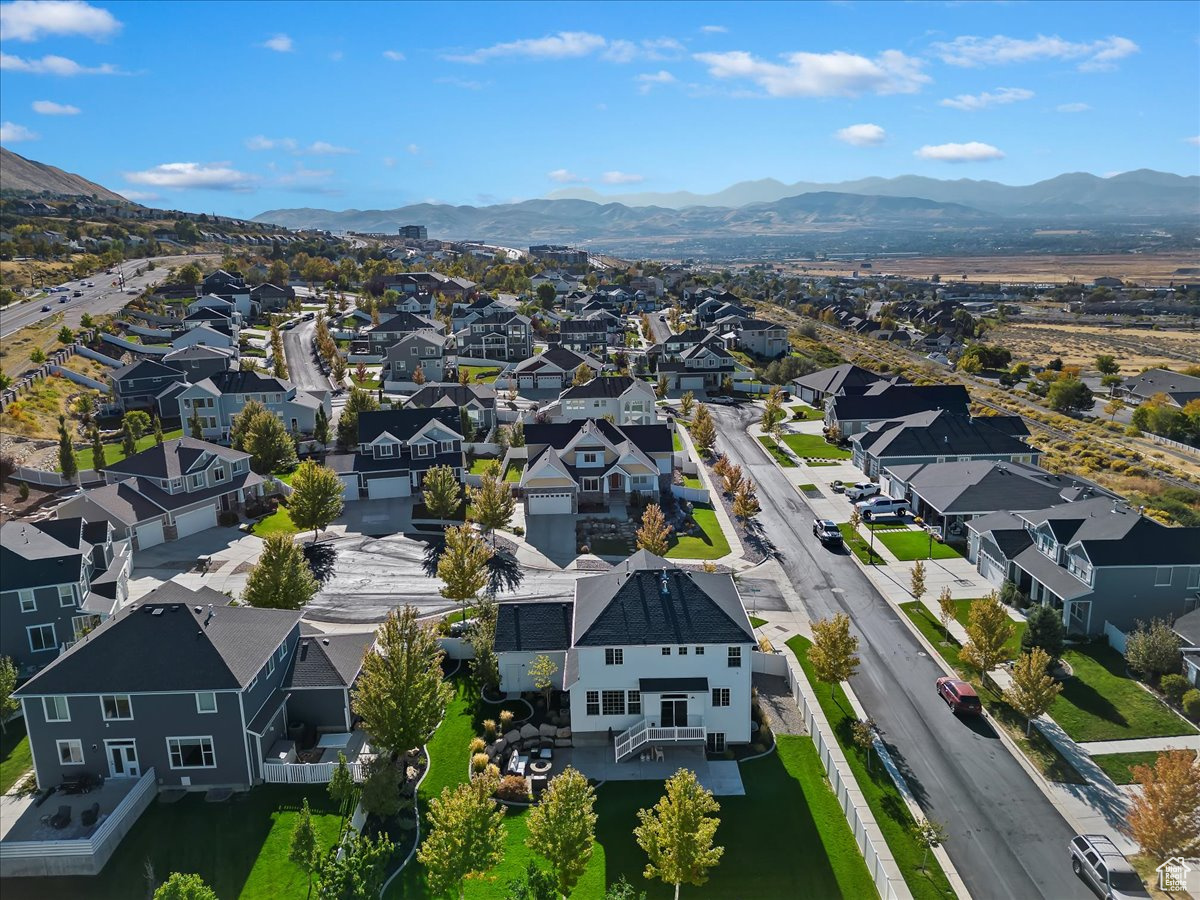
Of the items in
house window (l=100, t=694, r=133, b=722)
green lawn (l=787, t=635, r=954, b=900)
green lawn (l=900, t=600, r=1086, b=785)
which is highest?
house window (l=100, t=694, r=133, b=722)

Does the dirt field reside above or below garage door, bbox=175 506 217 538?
below

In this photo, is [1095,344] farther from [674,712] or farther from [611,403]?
[674,712]

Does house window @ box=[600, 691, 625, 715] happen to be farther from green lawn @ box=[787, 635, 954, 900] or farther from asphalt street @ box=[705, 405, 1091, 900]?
asphalt street @ box=[705, 405, 1091, 900]

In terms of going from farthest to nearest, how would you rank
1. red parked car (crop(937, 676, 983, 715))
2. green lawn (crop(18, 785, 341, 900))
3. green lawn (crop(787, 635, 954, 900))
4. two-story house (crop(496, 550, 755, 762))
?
red parked car (crop(937, 676, 983, 715)) < two-story house (crop(496, 550, 755, 762)) < green lawn (crop(787, 635, 954, 900)) < green lawn (crop(18, 785, 341, 900))

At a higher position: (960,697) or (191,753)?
(191,753)

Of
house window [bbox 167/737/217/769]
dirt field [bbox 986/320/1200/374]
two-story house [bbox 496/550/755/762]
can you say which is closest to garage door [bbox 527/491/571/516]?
two-story house [bbox 496/550/755/762]

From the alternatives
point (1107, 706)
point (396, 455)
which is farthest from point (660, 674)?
point (396, 455)

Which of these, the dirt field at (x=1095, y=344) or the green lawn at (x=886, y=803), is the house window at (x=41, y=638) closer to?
the green lawn at (x=886, y=803)
